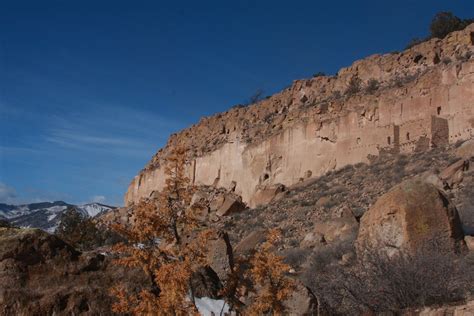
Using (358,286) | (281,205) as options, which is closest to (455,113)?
(281,205)

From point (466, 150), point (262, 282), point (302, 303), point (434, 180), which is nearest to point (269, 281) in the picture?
point (262, 282)

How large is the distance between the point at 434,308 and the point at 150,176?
55837 mm

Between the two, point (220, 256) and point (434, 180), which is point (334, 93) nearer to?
point (434, 180)

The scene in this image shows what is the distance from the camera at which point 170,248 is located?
233 inches

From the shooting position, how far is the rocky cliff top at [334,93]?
31844 mm

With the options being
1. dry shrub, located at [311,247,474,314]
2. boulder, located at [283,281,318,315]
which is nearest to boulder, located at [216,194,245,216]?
dry shrub, located at [311,247,474,314]

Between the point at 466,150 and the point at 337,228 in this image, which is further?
the point at 466,150

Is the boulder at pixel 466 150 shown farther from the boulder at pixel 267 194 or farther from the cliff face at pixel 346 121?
the boulder at pixel 267 194

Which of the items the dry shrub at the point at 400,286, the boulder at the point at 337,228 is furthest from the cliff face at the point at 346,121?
the dry shrub at the point at 400,286

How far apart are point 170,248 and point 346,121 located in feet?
91.8

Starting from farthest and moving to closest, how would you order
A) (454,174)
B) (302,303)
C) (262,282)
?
(454,174), (302,303), (262,282)

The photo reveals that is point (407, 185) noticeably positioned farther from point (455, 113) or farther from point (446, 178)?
point (455, 113)

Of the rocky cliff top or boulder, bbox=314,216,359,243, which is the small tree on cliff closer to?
boulder, bbox=314,216,359,243

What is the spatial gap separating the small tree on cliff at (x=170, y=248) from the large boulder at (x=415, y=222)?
17.9 feet
